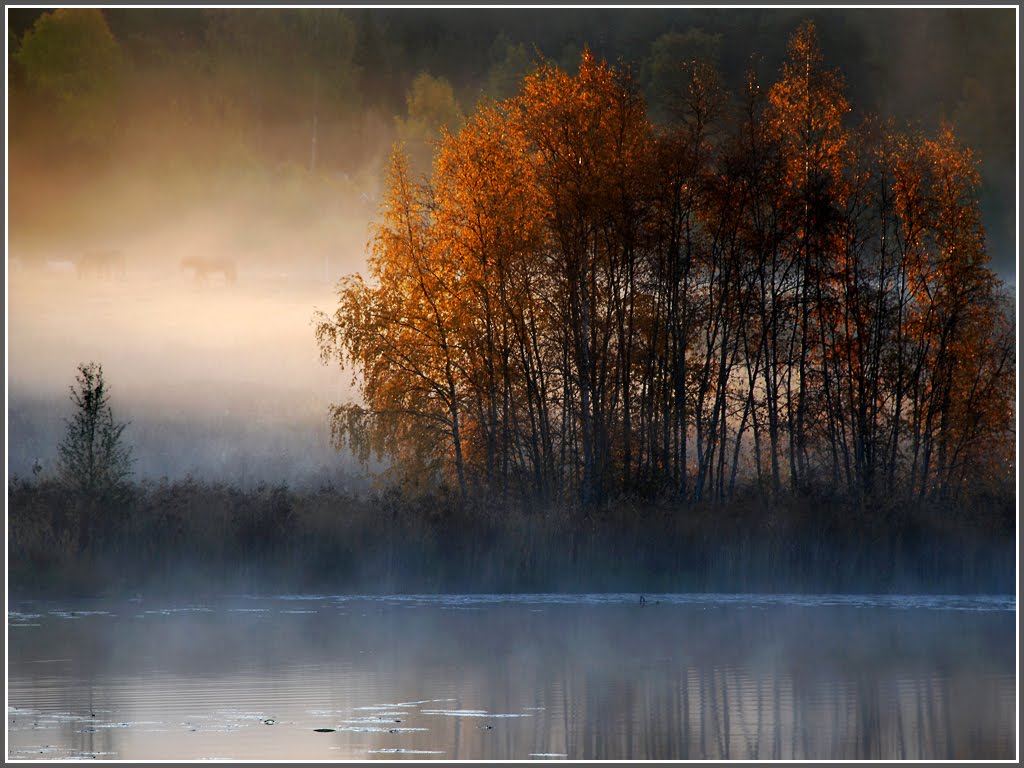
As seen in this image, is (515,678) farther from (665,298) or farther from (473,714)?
(665,298)

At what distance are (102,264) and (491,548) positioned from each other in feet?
51.3

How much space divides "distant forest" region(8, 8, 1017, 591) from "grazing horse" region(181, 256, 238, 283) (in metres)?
8.69

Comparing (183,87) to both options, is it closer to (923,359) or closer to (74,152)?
(74,152)

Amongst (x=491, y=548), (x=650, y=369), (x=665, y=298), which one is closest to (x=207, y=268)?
(x=665, y=298)

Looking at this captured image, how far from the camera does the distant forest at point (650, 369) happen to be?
68.4 ft

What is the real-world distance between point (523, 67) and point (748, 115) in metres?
6.69

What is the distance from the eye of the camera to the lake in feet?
36.8

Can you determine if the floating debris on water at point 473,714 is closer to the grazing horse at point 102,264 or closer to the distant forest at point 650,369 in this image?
the distant forest at point 650,369

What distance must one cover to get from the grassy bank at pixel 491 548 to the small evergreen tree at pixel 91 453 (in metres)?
0.27

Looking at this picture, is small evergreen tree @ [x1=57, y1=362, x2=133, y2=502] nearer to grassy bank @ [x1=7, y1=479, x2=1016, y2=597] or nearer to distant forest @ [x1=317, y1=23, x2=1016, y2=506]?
grassy bank @ [x1=7, y1=479, x2=1016, y2=597]

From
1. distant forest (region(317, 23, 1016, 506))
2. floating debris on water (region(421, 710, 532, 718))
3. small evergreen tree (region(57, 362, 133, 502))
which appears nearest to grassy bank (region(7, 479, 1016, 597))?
small evergreen tree (region(57, 362, 133, 502))

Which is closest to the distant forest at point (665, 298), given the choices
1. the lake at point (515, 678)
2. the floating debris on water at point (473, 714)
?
the lake at point (515, 678)

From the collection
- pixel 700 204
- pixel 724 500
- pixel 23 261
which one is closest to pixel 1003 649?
pixel 724 500

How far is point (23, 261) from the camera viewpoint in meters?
31.5
